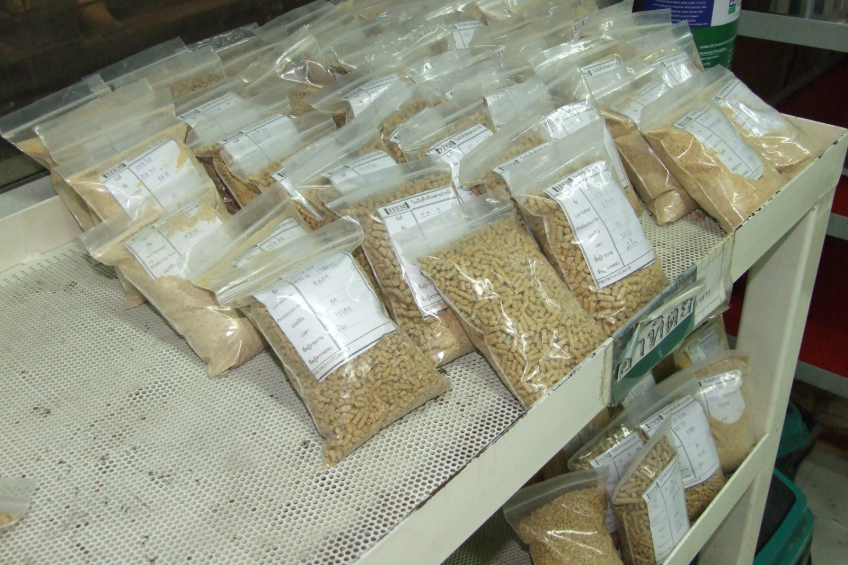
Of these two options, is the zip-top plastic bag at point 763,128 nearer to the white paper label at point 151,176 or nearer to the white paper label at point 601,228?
the white paper label at point 601,228

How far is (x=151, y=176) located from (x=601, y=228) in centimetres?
54

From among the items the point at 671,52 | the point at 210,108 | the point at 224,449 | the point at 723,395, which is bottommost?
the point at 723,395

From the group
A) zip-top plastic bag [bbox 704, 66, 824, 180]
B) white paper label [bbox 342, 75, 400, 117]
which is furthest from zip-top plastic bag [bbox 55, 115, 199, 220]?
zip-top plastic bag [bbox 704, 66, 824, 180]

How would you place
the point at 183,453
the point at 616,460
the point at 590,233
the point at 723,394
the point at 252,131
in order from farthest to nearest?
the point at 723,394 → the point at 616,460 → the point at 252,131 → the point at 590,233 → the point at 183,453

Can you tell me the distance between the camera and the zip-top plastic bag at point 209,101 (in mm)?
896

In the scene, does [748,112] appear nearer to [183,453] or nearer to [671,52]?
[671,52]

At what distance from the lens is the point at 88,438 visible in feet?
2.15

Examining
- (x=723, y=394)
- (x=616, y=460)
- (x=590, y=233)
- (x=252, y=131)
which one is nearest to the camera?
(x=590, y=233)

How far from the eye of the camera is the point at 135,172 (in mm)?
784

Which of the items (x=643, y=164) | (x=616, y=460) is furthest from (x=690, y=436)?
(x=643, y=164)

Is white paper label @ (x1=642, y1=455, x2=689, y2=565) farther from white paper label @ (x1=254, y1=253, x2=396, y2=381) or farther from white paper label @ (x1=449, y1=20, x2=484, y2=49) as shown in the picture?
white paper label @ (x1=449, y1=20, x2=484, y2=49)

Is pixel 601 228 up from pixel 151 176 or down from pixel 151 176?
down

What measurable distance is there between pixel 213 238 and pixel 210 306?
79mm

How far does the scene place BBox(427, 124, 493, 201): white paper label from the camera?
2.66 feet
